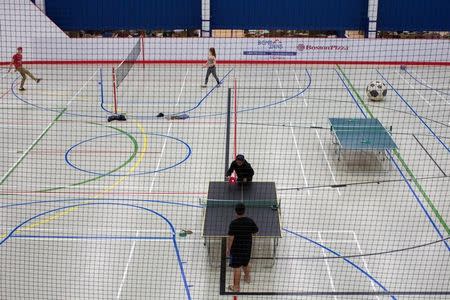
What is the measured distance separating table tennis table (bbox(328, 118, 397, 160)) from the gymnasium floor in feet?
1.96

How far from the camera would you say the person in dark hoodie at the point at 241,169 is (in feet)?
33.0

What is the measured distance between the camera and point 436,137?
48.2 ft

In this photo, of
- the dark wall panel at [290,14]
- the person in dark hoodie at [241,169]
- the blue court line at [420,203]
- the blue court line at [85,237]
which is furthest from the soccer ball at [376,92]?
the blue court line at [85,237]

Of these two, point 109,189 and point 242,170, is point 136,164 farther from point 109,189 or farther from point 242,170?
point 242,170

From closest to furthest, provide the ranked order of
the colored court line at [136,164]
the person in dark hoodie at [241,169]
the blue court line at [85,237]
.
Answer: the blue court line at [85,237], the person in dark hoodie at [241,169], the colored court line at [136,164]

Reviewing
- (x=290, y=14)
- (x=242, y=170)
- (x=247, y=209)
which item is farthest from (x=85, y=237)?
(x=290, y=14)

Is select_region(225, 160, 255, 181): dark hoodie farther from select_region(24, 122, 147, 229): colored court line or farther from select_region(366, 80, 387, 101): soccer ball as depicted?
select_region(366, 80, 387, 101): soccer ball

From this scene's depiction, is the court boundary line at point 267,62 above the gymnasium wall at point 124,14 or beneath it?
beneath

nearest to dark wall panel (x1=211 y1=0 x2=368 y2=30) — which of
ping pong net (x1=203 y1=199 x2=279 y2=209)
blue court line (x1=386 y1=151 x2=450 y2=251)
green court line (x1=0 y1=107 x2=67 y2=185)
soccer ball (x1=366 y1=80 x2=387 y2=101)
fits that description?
soccer ball (x1=366 y1=80 x2=387 y2=101)

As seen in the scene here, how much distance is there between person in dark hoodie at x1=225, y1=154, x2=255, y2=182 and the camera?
10.0 meters

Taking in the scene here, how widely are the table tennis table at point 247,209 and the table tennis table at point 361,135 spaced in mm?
3009

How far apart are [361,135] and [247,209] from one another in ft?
15.3

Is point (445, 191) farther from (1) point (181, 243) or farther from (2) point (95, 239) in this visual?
(2) point (95, 239)

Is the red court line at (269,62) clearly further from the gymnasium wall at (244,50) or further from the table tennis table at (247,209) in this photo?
the table tennis table at (247,209)
